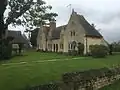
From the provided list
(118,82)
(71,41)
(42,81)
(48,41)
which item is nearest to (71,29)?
(71,41)

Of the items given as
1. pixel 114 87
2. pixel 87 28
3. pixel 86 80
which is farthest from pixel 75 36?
pixel 86 80

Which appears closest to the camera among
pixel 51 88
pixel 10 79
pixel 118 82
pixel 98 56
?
pixel 51 88

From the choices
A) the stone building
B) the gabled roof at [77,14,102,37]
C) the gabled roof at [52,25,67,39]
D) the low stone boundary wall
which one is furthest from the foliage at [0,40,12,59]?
the gabled roof at [52,25,67,39]

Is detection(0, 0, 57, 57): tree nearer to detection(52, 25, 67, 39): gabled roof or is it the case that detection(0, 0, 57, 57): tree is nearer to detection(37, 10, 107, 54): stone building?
detection(37, 10, 107, 54): stone building

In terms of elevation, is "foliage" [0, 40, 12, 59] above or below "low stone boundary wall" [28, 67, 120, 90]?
above

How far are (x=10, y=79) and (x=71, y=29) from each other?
1579 inches

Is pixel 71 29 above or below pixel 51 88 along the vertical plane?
above

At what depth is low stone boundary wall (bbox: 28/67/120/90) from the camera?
1692cm

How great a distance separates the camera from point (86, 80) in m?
20.1

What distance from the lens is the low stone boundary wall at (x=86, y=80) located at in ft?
55.5

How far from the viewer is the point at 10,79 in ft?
60.2

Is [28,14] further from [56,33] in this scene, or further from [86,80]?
[56,33]

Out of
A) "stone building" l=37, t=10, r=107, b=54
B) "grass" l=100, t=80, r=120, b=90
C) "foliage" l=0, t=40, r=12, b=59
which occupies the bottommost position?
"grass" l=100, t=80, r=120, b=90

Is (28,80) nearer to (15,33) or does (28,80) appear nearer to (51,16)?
(51,16)
